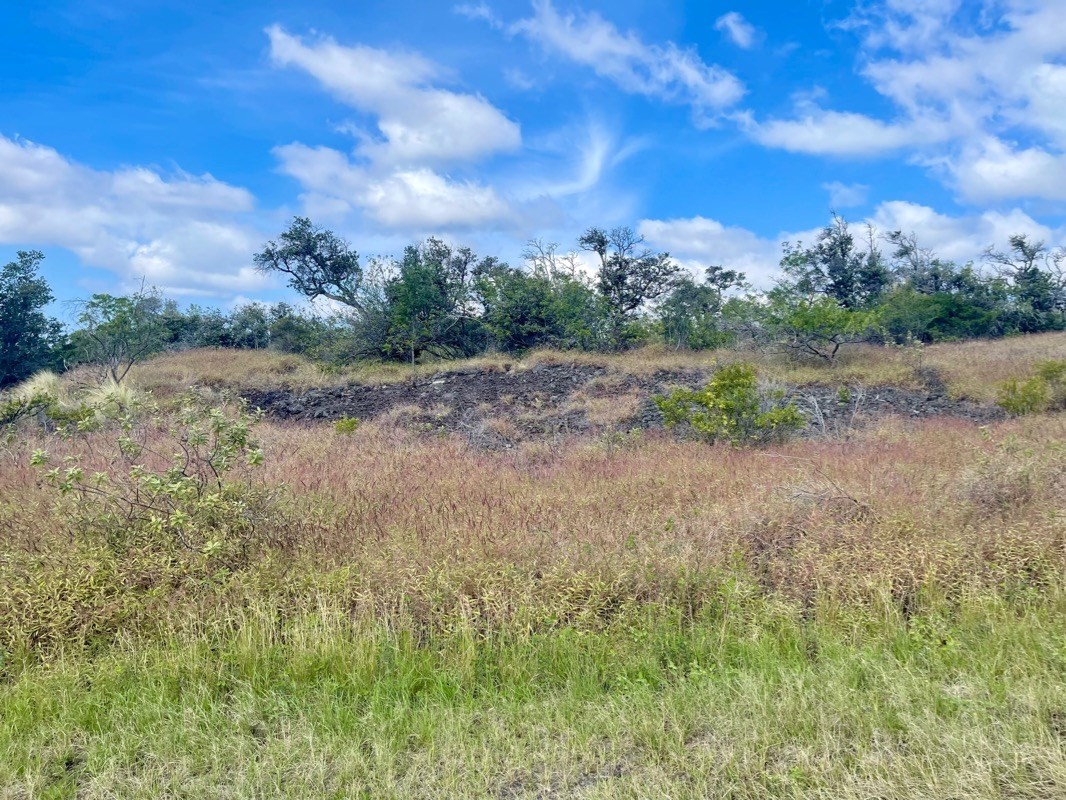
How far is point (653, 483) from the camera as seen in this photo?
7.15m

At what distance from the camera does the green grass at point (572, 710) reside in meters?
2.71

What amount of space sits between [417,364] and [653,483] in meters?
16.2

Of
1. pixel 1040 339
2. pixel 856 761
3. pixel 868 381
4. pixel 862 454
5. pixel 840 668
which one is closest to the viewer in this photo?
pixel 856 761

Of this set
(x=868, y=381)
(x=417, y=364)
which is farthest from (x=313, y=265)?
(x=868, y=381)

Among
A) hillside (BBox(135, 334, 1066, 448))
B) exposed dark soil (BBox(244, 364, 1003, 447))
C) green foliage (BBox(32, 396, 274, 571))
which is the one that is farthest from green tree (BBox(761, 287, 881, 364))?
green foliage (BBox(32, 396, 274, 571))

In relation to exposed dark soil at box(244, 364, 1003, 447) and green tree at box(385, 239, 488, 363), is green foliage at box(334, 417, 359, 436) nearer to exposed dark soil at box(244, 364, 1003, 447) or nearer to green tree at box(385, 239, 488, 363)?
exposed dark soil at box(244, 364, 1003, 447)

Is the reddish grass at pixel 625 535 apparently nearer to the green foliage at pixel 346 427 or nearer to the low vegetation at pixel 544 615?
the low vegetation at pixel 544 615

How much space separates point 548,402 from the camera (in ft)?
51.1

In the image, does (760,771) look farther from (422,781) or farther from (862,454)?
(862,454)

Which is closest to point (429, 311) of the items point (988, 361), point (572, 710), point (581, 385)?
point (581, 385)

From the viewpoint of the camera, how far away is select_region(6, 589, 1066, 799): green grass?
2711mm

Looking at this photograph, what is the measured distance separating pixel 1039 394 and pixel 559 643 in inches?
451

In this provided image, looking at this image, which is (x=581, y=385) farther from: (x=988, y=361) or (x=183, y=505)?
(x=183, y=505)

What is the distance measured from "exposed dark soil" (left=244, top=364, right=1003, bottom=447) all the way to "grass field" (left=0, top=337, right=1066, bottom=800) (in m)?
5.81
